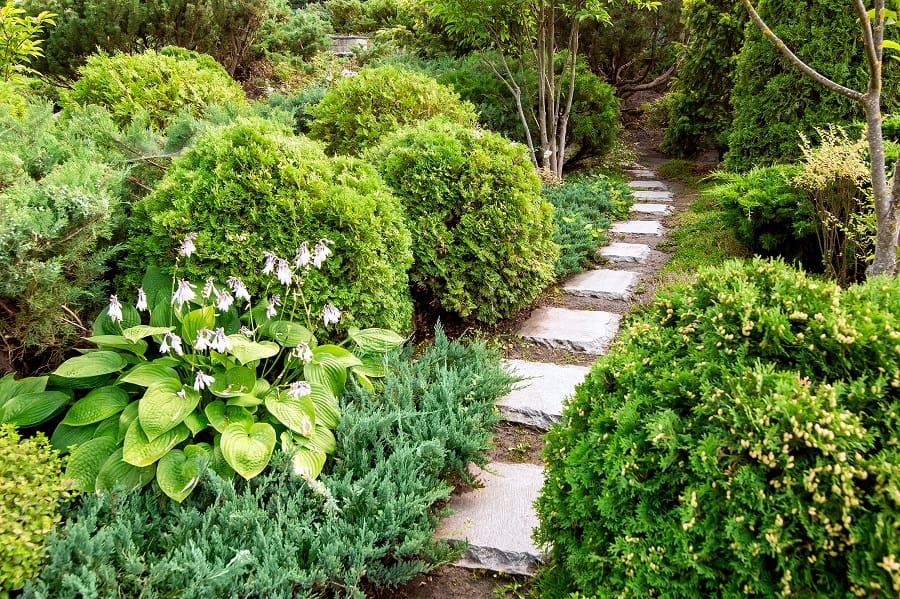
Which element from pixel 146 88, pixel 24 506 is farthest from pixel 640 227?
pixel 24 506

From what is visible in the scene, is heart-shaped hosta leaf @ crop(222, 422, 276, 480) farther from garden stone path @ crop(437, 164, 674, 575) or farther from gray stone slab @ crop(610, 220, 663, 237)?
gray stone slab @ crop(610, 220, 663, 237)

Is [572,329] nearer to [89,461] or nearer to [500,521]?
[500,521]

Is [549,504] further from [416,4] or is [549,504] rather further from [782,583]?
[416,4]

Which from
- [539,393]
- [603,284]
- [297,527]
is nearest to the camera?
[297,527]

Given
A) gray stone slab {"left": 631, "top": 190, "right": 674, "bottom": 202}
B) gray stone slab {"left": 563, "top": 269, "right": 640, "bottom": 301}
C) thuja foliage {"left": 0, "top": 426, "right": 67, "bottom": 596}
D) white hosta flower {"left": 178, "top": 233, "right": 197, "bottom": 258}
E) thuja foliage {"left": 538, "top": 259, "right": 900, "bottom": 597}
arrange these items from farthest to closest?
gray stone slab {"left": 631, "top": 190, "right": 674, "bottom": 202}
gray stone slab {"left": 563, "top": 269, "right": 640, "bottom": 301}
white hosta flower {"left": 178, "top": 233, "right": 197, "bottom": 258}
thuja foliage {"left": 0, "top": 426, "right": 67, "bottom": 596}
thuja foliage {"left": 538, "top": 259, "right": 900, "bottom": 597}

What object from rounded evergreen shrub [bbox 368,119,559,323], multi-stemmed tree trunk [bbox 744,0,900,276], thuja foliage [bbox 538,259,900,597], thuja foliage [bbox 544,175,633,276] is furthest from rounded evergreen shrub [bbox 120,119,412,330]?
multi-stemmed tree trunk [bbox 744,0,900,276]

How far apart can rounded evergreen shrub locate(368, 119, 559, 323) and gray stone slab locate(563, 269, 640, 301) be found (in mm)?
775

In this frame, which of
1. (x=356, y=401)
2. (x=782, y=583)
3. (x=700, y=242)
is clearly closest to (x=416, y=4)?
(x=700, y=242)

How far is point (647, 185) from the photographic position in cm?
786

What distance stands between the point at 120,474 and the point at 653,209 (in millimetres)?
6249

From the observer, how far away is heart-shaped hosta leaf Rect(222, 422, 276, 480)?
2172 mm

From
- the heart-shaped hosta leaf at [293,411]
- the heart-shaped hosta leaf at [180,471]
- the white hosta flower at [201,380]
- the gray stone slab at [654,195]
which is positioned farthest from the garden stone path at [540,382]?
the white hosta flower at [201,380]

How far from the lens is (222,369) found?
254cm

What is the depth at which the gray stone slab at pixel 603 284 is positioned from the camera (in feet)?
14.8
